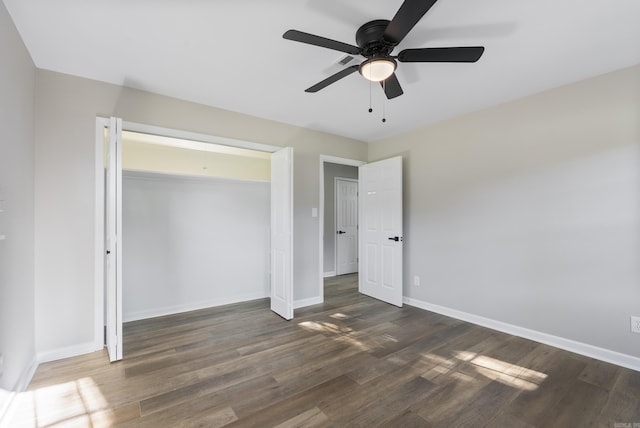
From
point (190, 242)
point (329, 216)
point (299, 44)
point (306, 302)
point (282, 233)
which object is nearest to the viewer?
point (299, 44)

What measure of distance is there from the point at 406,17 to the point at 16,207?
2.85 m

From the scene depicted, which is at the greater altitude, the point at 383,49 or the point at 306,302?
the point at 383,49

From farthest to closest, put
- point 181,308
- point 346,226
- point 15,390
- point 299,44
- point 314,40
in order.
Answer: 1. point 346,226
2. point 181,308
3. point 299,44
4. point 15,390
5. point 314,40

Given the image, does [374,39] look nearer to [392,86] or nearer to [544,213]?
[392,86]

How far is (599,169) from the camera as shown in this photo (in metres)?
2.50

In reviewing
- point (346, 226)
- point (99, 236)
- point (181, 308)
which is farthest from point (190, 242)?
point (346, 226)

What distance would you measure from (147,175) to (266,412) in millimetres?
3030

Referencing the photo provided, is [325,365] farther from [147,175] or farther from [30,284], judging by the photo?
[147,175]

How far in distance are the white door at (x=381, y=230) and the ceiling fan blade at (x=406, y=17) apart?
2418 mm

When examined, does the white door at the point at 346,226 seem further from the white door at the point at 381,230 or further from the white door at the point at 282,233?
the white door at the point at 282,233

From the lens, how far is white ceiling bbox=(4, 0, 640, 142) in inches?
68.2

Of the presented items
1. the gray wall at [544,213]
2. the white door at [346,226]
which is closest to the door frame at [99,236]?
the gray wall at [544,213]

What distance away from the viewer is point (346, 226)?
6246 mm

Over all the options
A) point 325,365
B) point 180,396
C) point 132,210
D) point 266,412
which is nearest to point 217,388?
point 180,396
